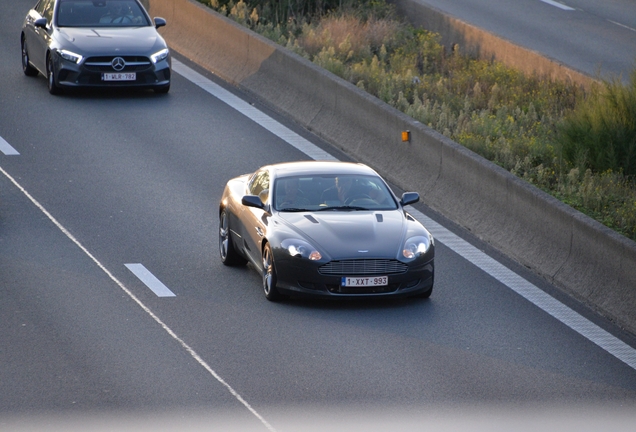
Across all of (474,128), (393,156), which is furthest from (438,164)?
(474,128)

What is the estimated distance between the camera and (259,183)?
14.4 meters

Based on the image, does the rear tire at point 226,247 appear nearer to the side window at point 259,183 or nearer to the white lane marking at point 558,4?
the side window at point 259,183

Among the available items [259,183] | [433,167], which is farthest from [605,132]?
[259,183]

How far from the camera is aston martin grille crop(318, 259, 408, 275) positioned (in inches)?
496

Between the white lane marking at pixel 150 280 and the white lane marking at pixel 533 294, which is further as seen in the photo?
the white lane marking at pixel 150 280

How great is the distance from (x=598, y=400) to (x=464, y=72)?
1472 centimetres

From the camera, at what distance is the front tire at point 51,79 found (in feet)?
75.0

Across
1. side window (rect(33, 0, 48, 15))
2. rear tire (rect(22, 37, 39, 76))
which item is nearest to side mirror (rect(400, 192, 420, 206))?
rear tire (rect(22, 37, 39, 76))

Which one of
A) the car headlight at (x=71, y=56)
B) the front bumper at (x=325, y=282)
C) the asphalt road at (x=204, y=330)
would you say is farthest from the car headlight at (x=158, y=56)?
the front bumper at (x=325, y=282)

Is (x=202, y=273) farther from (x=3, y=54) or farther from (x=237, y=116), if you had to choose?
(x=3, y=54)

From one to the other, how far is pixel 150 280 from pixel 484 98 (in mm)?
10662

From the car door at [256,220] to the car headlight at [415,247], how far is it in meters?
1.50

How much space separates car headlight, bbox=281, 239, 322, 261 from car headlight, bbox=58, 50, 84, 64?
10816 mm

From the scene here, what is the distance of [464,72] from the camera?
80.3 feet
